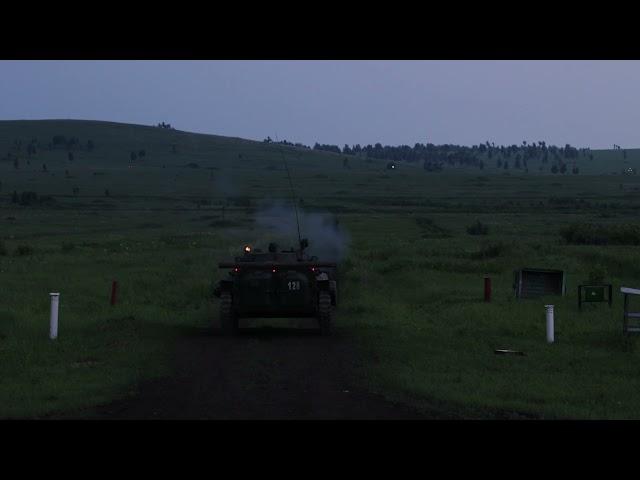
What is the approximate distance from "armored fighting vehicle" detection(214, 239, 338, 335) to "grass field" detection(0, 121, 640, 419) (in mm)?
1030

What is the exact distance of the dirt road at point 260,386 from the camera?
1200cm

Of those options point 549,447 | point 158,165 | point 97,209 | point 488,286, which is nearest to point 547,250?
point 488,286

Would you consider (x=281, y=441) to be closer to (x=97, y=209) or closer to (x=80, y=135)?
(x=97, y=209)

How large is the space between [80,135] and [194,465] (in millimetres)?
159356

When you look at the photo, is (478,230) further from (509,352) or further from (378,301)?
(509,352)

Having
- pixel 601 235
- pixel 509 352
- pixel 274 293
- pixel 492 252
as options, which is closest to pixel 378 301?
pixel 274 293

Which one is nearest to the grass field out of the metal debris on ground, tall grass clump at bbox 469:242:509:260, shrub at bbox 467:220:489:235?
tall grass clump at bbox 469:242:509:260

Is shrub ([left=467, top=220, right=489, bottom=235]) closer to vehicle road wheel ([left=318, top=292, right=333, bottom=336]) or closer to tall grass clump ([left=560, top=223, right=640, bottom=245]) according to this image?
tall grass clump ([left=560, top=223, right=640, bottom=245])

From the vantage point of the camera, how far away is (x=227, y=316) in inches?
818

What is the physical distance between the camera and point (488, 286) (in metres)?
26.1

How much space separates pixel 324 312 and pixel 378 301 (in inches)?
246

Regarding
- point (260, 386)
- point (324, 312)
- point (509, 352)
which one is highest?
point (324, 312)

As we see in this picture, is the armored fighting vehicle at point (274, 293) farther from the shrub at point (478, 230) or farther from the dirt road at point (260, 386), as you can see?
the shrub at point (478, 230)

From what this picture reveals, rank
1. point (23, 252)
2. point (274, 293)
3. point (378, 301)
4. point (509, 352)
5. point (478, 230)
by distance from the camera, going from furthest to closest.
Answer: point (478, 230)
point (23, 252)
point (378, 301)
point (274, 293)
point (509, 352)
